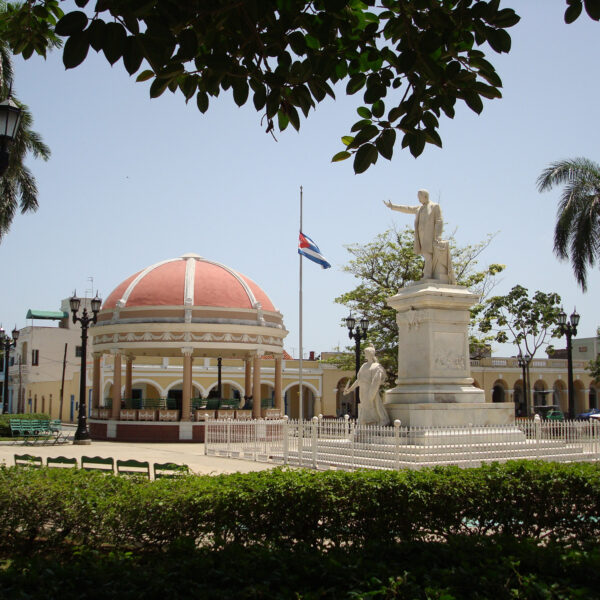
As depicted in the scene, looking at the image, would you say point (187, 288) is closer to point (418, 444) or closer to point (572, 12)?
point (418, 444)

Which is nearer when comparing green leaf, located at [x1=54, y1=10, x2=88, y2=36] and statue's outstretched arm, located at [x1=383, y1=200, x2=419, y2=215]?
green leaf, located at [x1=54, y1=10, x2=88, y2=36]

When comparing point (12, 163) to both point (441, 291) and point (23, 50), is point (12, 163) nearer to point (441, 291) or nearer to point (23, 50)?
point (441, 291)

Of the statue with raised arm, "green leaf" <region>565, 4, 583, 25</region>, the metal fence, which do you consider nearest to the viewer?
"green leaf" <region>565, 4, 583, 25</region>

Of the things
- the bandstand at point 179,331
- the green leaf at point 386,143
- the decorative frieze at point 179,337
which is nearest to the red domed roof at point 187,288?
the bandstand at point 179,331

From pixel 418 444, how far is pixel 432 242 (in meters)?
5.06

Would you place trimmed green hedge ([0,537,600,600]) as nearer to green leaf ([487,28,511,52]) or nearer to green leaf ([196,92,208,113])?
green leaf ([196,92,208,113])

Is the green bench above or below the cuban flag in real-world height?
below

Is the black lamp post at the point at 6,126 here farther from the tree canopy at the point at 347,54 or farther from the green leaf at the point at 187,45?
the green leaf at the point at 187,45

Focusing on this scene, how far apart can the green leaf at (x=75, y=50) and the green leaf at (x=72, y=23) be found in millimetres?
37

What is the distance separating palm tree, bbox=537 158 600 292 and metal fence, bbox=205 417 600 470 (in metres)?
10.3

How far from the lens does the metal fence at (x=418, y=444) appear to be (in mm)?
14773

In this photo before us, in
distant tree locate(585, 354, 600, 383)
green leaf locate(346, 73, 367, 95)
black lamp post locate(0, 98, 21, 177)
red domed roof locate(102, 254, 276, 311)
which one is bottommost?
distant tree locate(585, 354, 600, 383)

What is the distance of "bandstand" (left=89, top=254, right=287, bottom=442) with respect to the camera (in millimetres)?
30094

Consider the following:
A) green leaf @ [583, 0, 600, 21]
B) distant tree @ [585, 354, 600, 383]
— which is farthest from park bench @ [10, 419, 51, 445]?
distant tree @ [585, 354, 600, 383]
